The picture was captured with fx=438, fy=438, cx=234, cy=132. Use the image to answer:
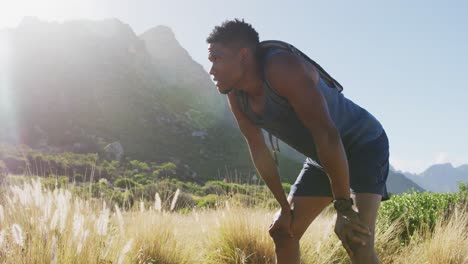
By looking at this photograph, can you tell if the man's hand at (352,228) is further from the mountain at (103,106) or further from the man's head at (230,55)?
the mountain at (103,106)

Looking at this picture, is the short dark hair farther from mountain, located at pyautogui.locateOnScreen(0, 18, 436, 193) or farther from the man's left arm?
mountain, located at pyautogui.locateOnScreen(0, 18, 436, 193)

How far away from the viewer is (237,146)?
245 feet

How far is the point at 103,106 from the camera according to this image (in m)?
64.4

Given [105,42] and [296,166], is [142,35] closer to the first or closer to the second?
[105,42]

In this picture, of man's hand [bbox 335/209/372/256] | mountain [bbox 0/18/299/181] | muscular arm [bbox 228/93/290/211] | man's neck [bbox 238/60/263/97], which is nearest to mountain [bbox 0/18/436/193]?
mountain [bbox 0/18/299/181]

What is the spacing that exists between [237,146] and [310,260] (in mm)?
69954

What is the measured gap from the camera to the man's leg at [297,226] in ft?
9.98

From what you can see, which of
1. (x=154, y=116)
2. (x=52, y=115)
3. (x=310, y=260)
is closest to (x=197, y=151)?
(x=154, y=116)

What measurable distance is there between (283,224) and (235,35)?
1325mm

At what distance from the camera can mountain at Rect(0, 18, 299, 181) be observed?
55.9 meters

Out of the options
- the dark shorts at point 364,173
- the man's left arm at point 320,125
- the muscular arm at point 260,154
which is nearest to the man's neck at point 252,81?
the man's left arm at point 320,125

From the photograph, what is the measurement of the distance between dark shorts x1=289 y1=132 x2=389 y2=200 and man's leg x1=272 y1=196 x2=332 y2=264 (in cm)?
5

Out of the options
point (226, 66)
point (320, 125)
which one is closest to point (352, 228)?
point (320, 125)

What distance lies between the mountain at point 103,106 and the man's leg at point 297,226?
144ft
